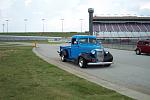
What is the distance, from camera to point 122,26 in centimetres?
7638

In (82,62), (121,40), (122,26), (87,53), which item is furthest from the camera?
(122,26)

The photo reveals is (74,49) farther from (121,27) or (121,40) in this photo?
(121,27)

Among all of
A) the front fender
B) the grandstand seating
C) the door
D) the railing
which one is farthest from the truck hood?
the grandstand seating

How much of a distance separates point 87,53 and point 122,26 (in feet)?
194

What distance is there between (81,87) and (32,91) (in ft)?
6.31

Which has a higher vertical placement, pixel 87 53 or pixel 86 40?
pixel 86 40

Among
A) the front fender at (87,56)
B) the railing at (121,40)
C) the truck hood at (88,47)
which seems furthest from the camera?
the railing at (121,40)

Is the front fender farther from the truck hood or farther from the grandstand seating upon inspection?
the grandstand seating

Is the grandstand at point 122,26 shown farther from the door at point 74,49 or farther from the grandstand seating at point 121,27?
the door at point 74,49

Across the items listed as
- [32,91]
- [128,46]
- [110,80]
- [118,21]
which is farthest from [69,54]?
[118,21]

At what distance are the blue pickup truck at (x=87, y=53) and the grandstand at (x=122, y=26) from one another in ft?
152

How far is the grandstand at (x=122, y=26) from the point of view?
70.4m

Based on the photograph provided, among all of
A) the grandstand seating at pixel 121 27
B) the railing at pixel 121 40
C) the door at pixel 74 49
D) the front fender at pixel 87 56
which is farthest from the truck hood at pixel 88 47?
the grandstand seating at pixel 121 27

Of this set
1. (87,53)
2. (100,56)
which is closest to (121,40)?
(87,53)
